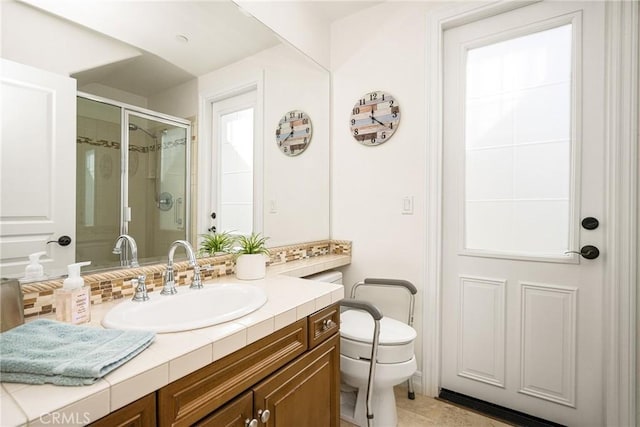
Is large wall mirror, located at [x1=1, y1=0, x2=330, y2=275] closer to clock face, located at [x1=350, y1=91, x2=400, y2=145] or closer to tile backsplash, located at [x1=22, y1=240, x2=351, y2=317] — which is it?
tile backsplash, located at [x1=22, y1=240, x2=351, y2=317]

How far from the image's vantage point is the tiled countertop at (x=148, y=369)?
0.49 meters

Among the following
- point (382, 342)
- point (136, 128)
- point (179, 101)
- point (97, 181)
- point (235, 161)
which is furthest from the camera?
point (235, 161)

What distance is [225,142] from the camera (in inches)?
60.7

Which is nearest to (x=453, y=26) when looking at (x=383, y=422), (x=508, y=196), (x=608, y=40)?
(x=608, y=40)

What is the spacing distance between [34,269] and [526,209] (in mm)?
2037

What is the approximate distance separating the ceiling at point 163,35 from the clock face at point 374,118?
72cm

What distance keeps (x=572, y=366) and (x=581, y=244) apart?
1.94 ft

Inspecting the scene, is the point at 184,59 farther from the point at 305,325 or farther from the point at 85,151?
the point at 305,325

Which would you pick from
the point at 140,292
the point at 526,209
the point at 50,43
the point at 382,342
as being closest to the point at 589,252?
the point at 526,209

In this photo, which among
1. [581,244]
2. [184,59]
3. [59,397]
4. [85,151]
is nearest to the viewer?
[59,397]

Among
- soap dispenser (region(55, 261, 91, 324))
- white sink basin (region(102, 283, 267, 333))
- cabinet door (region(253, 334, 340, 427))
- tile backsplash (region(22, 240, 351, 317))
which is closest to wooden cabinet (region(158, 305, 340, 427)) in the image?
cabinet door (region(253, 334, 340, 427))

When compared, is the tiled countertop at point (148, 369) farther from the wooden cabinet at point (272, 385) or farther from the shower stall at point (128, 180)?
the shower stall at point (128, 180)

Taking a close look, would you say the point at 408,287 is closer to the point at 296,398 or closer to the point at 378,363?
the point at 378,363

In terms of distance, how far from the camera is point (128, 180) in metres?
1.13
